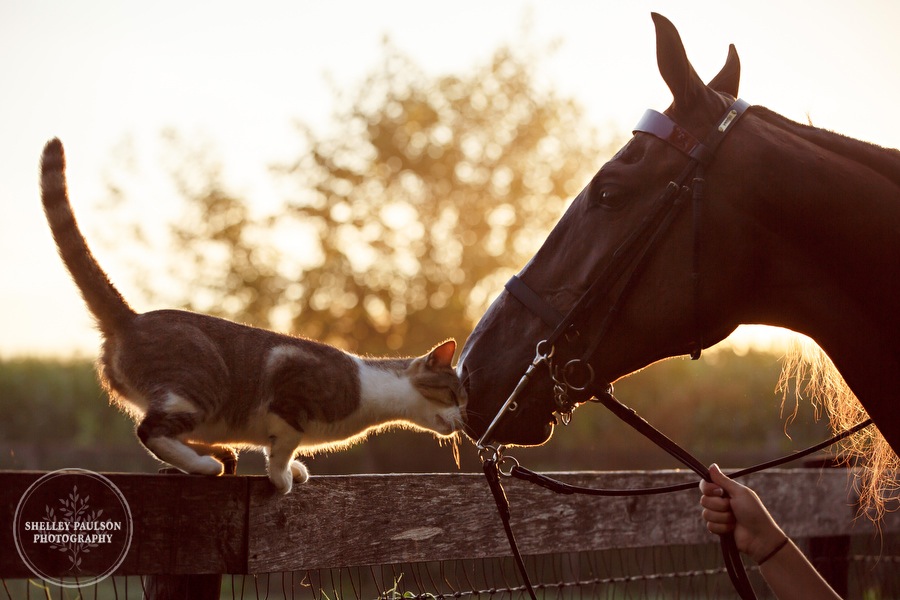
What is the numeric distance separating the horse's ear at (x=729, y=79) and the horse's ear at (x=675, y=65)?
0.23 metres

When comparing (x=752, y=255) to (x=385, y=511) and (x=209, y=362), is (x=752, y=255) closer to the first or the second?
(x=385, y=511)

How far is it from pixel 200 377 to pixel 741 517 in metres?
1.51

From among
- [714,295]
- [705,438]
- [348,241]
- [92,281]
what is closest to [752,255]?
[714,295]

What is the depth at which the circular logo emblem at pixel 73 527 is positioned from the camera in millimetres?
1661

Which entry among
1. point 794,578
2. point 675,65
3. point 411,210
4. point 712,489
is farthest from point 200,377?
point 411,210

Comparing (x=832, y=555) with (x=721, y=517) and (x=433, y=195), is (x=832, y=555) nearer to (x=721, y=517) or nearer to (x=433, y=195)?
(x=721, y=517)

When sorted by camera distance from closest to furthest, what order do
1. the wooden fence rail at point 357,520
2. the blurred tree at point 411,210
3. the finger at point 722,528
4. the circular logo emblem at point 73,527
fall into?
the circular logo emblem at point 73,527 → the wooden fence rail at point 357,520 → the finger at point 722,528 → the blurred tree at point 411,210

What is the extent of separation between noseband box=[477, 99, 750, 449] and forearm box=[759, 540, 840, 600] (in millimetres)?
509

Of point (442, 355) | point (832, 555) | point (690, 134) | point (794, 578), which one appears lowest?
point (832, 555)

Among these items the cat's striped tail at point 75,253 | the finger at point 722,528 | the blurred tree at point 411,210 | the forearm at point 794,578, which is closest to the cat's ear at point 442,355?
the cat's striped tail at point 75,253

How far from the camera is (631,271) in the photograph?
1.93m

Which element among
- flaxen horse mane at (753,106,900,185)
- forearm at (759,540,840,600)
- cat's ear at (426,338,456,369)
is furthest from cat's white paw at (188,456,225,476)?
flaxen horse mane at (753,106,900,185)

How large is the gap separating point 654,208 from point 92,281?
1.82m

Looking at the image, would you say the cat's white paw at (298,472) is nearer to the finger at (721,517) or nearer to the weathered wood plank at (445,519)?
the weathered wood plank at (445,519)
